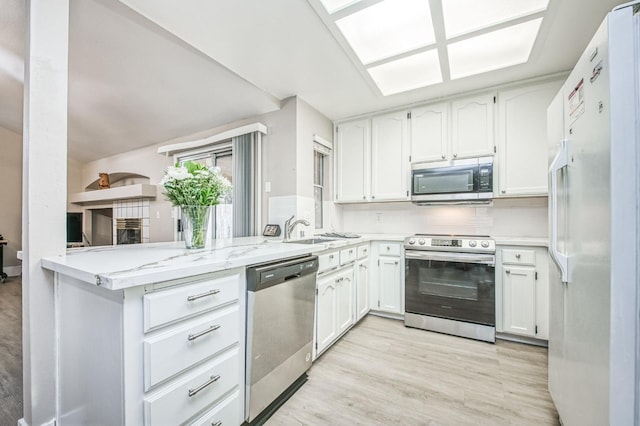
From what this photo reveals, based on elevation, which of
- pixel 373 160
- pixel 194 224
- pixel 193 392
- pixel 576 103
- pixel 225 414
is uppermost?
pixel 373 160

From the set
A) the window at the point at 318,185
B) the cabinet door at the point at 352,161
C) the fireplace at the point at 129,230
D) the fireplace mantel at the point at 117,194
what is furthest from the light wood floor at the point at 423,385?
the fireplace at the point at 129,230

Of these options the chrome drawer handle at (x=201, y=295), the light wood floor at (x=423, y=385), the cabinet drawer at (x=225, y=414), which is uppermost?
the chrome drawer handle at (x=201, y=295)

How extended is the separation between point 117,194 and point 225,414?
5.19 meters

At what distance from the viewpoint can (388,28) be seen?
6.38 ft

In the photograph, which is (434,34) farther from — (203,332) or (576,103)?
(203,332)

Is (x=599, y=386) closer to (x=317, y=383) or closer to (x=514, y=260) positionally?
(x=317, y=383)

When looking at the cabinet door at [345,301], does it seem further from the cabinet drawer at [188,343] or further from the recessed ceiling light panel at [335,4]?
the recessed ceiling light panel at [335,4]

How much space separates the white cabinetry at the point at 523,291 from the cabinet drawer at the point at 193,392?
2.39 metres

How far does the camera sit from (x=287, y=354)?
1610mm

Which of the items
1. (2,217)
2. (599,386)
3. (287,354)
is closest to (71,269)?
(287,354)

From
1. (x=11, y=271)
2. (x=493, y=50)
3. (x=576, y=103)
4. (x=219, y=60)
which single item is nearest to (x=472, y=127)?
(x=493, y=50)

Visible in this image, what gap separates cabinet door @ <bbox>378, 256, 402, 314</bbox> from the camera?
9.41ft

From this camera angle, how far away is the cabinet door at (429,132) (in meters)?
2.88

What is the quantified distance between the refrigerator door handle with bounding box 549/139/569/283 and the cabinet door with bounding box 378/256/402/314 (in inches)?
63.1
